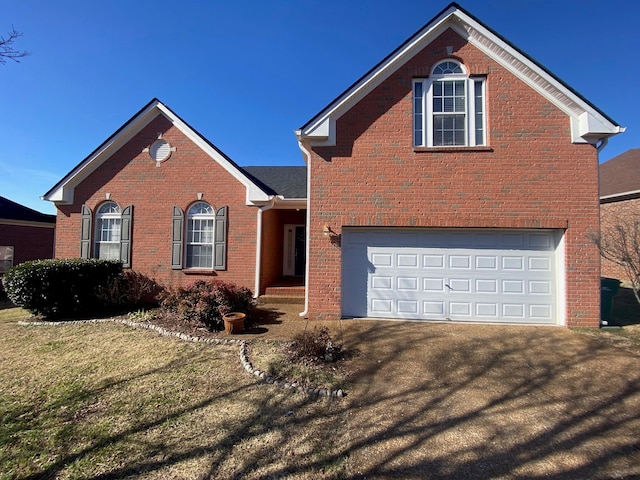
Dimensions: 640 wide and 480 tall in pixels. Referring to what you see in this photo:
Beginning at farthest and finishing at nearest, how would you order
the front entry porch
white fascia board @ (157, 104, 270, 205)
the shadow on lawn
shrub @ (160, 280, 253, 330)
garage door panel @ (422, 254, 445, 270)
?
the front entry porch, white fascia board @ (157, 104, 270, 205), garage door panel @ (422, 254, 445, 270), shrub @ (160, 280, 253, 330), the shadow on lawn

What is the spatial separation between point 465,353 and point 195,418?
477cm

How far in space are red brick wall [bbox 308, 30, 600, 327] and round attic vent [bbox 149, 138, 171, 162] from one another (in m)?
5.75

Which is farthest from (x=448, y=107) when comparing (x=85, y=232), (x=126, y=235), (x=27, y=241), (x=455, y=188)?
(x=27, y=241)

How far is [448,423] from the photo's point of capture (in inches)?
144

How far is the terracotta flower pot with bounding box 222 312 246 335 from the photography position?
6.85 metres

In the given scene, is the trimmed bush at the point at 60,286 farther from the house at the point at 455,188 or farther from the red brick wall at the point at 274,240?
the house at the point at 455,188

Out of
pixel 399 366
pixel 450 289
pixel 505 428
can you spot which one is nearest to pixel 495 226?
pixel 450 289

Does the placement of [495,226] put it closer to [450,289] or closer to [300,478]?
[450,289]

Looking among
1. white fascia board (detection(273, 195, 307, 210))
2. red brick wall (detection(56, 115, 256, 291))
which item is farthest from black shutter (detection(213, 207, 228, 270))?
white fascia board (detection(273, 195, 307, 210))

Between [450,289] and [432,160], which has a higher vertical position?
[432,160]

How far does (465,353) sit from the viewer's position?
18.8 ft

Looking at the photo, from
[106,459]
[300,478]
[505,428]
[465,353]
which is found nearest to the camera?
[300,478]

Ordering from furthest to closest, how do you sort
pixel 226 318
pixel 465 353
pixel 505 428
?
pixel 226 318, pixel 465 353, pixel 505 428

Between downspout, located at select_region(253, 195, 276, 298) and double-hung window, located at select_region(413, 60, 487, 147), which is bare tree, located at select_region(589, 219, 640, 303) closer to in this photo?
double-hung window, located at select_region(413, 60, 487, 147)
